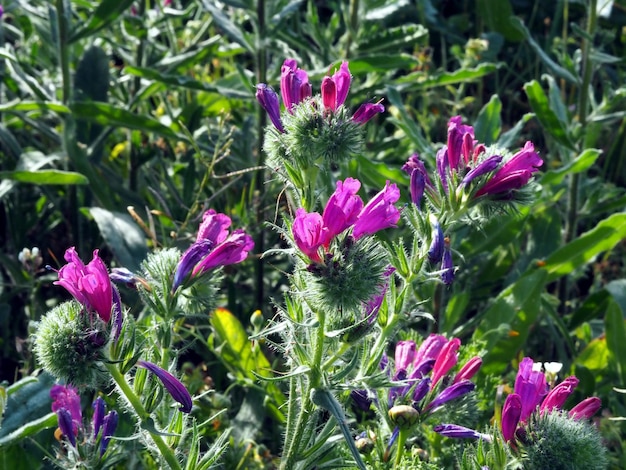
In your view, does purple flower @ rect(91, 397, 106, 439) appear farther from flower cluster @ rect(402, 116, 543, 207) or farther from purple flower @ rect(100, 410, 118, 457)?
flower cluster @ rect(402, 116, 543, 207)

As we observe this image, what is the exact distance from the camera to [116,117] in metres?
2.89

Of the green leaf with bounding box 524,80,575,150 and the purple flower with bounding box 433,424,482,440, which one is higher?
the green leaf with bounding box 524,80,575,150

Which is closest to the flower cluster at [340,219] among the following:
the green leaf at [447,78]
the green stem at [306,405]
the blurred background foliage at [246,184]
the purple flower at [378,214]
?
the purple flower at [378,214]

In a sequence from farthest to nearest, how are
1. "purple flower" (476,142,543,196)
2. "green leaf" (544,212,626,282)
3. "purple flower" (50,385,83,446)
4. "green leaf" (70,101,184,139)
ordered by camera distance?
"green leaf" (70,101,184,139) < "green leaf" (544,212,626,282) < "purple flower" (50,385,83,446) < "purple flower" (476,142,543,196)

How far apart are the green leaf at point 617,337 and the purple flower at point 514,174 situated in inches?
43.1

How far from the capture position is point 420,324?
128 inches

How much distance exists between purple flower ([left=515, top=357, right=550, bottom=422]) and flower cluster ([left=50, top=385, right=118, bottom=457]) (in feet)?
2.48

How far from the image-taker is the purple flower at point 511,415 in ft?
5.04

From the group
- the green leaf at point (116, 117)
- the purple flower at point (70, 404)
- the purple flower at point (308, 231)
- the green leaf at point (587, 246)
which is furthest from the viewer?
the green leaf at point (116, 117)

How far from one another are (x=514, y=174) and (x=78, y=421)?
38.4 inches

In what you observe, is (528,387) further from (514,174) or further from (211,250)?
(211,250)

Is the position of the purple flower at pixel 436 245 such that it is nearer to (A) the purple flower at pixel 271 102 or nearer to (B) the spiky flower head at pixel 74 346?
(A) the purple flower at pixel 271 102

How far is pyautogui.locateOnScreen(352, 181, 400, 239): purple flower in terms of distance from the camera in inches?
57.9

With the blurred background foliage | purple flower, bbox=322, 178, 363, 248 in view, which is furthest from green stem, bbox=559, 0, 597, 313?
purple flower, bbox=322, 178, 363, 248
